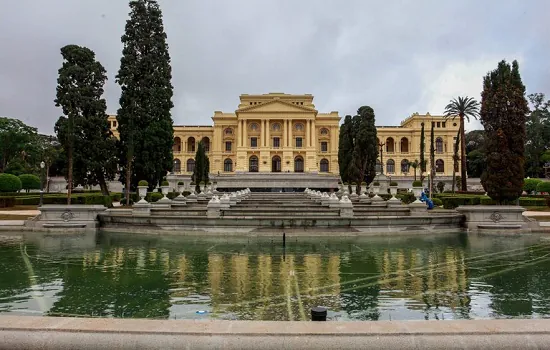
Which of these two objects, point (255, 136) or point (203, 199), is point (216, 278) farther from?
point (255, 136)

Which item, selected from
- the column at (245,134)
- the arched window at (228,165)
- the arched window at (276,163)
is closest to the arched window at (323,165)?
the arched window at (276,163)

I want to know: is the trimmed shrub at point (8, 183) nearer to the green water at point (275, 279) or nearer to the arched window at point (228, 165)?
the green water at point (275, 279)

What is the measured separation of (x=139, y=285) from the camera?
7.62 metres

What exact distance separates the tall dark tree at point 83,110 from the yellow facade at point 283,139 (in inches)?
1894

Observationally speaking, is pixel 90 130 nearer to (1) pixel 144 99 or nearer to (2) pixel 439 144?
(1) pixel 144 99

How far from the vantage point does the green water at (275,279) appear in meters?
6.03

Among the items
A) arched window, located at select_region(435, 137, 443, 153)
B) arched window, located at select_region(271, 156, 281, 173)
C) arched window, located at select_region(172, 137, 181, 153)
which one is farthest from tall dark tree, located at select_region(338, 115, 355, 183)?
arched window, located at select_region(172, 137, 181, 153)

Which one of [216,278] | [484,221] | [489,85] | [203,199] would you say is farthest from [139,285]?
[203,199]

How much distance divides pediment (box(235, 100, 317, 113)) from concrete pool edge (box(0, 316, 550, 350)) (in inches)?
3015

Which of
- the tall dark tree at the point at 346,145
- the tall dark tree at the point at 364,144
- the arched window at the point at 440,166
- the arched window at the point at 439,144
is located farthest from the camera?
the arched window at the point at 439,144

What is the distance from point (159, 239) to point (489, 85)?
16.7 metres

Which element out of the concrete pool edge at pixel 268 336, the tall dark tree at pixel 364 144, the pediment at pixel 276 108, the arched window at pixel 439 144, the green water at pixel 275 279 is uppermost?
the pediment at pixel 276 108

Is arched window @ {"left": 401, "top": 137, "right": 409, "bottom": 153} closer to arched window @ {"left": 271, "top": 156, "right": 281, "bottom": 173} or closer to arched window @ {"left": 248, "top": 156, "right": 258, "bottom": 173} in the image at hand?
arched window @ {"left": 271, "top": 156, "right": 281, "bottom": 173}

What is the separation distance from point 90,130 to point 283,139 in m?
53.6
